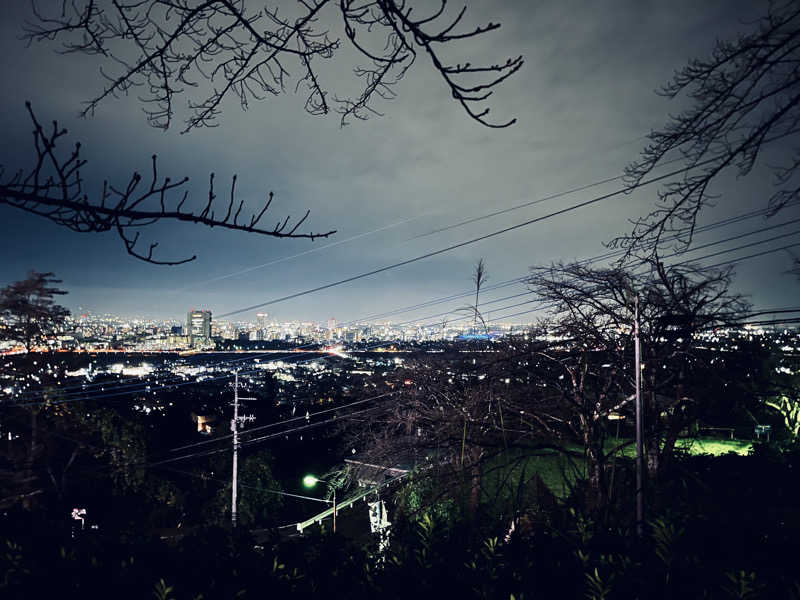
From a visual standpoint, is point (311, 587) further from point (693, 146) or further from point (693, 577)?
point (693, 146)

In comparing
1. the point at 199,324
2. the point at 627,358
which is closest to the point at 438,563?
the point at 627,358

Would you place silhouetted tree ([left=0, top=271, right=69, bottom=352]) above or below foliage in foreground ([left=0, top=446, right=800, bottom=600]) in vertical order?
above

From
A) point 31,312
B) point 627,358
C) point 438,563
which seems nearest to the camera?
point 438,563

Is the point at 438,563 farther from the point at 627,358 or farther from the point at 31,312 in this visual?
the point at 31,312

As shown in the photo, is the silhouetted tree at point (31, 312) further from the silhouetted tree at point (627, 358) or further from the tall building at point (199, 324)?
the silhouetted tree at point (627, 358)

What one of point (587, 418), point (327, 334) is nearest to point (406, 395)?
point (587, 418)

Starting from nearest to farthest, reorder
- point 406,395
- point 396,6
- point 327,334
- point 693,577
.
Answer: point 396,6 < point 693,577 < point 406,395 < point 327,334

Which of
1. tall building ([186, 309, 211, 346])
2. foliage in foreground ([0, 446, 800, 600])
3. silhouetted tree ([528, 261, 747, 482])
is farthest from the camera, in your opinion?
tall building ([186, 309, 211, 346])

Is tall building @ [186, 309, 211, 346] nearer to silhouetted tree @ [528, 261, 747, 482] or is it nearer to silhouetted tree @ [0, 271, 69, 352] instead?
silhouetted tree @ [0, 271, 69, 352]

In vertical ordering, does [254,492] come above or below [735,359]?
below

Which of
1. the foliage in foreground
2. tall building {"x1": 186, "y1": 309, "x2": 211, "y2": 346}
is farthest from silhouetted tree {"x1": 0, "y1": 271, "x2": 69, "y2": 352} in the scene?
the foliage in foreground

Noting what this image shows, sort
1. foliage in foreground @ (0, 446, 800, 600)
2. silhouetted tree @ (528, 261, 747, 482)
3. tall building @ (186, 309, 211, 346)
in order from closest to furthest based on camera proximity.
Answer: foliage in foreground @ (0, 446, 800, 600) < silhouetted tree @ (528, 261, 747, 482) < tall building @ (186, 309, 211, 346)
